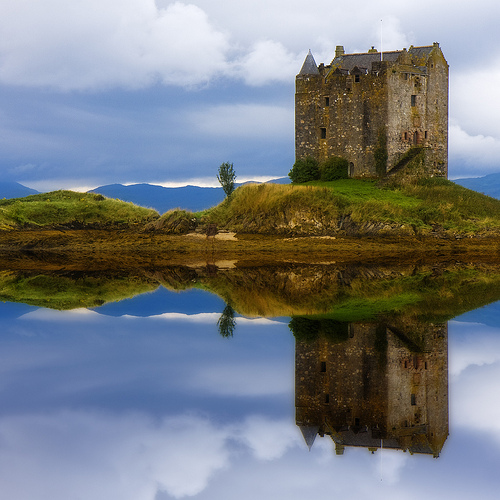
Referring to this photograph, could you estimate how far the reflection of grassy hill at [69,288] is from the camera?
60.7ft

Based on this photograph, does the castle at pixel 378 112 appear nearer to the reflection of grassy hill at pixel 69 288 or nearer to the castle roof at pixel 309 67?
the castle roof at pixel 309 67

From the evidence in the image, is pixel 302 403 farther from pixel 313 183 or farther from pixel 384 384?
pixel 313 183

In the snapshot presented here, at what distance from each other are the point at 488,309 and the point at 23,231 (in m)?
28.6

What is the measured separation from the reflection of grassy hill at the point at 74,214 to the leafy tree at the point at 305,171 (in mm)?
9493

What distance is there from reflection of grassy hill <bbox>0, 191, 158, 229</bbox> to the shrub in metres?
10.8

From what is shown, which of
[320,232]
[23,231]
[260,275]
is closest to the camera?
[260,275]

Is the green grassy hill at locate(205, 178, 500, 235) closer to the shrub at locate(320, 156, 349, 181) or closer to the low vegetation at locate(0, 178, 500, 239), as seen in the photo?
the low vegetation at locate(0, 178, 500, 239)

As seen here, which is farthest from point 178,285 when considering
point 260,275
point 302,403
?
point 302,403

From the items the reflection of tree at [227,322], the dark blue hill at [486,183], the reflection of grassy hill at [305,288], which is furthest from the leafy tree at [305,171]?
the dark blue hill at [486,183]

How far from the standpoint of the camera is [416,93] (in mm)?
41375

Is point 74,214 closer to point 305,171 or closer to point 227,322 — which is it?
point 305,171

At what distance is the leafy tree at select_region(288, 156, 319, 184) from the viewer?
42.6 meters

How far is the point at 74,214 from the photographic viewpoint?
38875 millimetres

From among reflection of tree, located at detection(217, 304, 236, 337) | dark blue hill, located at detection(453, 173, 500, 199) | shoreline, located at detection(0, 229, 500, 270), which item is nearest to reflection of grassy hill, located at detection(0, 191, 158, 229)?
shoreline, located at detection(0, 229, 500, 270)
